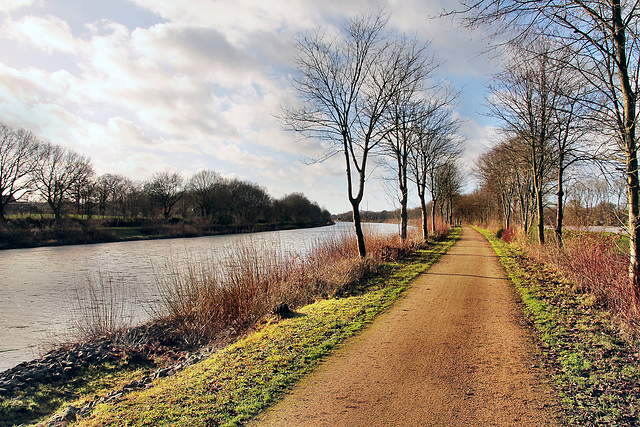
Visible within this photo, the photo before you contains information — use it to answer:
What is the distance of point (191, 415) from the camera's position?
351 centimetres

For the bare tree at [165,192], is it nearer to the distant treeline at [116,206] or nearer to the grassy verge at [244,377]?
the distant treeline at [116,206]

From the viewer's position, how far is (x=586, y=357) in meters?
4.36

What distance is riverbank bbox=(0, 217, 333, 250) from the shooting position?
121 feet

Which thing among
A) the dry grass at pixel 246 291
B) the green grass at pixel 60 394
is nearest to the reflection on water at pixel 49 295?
the dry grass at pixel 246 291

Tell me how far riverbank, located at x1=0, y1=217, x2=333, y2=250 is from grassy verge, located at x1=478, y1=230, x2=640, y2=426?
24263 mm

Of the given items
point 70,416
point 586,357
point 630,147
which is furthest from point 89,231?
point 630,147

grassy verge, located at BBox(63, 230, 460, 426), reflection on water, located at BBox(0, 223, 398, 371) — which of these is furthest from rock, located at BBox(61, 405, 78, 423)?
reflection on water, located at BBox(0, 223, 398, 371)

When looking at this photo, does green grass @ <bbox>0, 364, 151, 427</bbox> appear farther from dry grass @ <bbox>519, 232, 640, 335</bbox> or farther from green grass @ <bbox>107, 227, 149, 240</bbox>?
green grass @ <bbox>107, 227, 149, 240</bbox>

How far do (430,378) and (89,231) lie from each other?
4839 centimetres

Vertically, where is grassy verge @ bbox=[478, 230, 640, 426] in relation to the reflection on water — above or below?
above

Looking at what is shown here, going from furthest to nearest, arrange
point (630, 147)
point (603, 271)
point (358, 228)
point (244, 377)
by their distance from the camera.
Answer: point (358, 228) → point (603, 271) → point (630, 147) → point (244, 377)

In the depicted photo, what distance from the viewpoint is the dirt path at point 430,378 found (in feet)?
10.8

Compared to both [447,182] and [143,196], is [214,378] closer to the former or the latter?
[447,182]

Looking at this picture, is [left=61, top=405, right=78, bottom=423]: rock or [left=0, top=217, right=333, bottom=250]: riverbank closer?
[left=61, top=405, right=78, bottom=423]: rock
